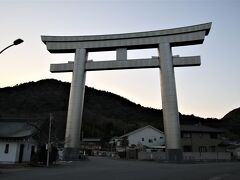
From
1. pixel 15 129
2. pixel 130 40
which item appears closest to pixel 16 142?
pixel 15 129

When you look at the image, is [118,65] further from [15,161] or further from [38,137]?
[15,161]

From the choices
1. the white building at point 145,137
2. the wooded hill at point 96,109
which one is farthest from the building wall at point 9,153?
the wooded hill at point 96,109

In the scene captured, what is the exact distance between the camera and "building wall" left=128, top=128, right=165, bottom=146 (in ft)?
210

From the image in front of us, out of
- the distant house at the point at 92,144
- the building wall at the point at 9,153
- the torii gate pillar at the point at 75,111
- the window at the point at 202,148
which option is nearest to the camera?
the building wall at the point at 9,153

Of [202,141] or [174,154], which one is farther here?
[202,141]

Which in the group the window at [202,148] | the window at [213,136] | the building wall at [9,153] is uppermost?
the window at [213,136]

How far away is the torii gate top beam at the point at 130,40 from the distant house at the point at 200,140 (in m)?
23.4

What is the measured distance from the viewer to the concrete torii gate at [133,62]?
30000 mm

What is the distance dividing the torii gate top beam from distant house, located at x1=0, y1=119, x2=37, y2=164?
422 inches

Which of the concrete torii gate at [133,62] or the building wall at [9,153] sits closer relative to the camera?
the building wall at [9,153]

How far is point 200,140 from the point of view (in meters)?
51.7

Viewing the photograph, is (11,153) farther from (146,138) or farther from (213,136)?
(146,138)

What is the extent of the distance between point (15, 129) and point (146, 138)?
131 ft

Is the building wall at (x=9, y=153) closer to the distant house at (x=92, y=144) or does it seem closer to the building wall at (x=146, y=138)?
the building wall at (x=146, y=138)
